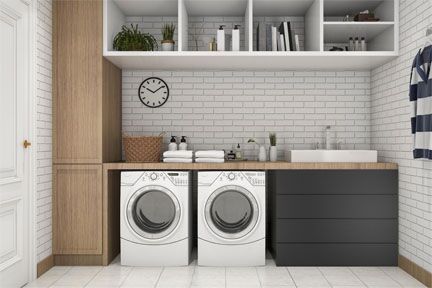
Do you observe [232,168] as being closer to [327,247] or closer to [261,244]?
[261,244]

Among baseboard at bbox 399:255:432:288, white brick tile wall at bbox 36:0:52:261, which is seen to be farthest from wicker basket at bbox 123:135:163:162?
baseboard at bbox 399:255:432:288

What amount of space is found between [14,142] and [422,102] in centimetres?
316

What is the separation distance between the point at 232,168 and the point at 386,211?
146cm

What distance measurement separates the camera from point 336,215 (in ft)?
14.6

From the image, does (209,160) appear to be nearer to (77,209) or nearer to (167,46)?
(167,46)

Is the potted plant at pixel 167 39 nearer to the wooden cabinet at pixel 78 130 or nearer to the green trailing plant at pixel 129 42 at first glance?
the green trailing plant at pixel 129 42

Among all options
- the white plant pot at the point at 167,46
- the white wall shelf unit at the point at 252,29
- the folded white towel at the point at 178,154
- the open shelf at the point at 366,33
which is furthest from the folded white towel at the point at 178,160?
the open shelf at the point at 366,33

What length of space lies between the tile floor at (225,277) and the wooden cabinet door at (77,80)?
39.9 inches

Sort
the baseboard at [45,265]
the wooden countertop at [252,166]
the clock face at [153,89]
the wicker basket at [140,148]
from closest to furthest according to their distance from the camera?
the baseboard at [45,265], the wooden countertop at [252,166], the wicker basket at [140,148], the clock face at [153,89]

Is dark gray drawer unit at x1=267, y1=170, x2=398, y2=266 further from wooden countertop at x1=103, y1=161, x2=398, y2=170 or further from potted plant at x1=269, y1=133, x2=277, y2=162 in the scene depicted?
potted plant at x1=269, y1=133, x2=277, y2=162

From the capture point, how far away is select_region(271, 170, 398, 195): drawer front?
14.5 feet

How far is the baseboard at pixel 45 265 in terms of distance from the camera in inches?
162

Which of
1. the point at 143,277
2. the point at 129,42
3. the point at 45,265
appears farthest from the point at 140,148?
the point at 45,265

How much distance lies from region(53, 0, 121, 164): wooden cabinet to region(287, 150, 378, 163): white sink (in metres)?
1.86
